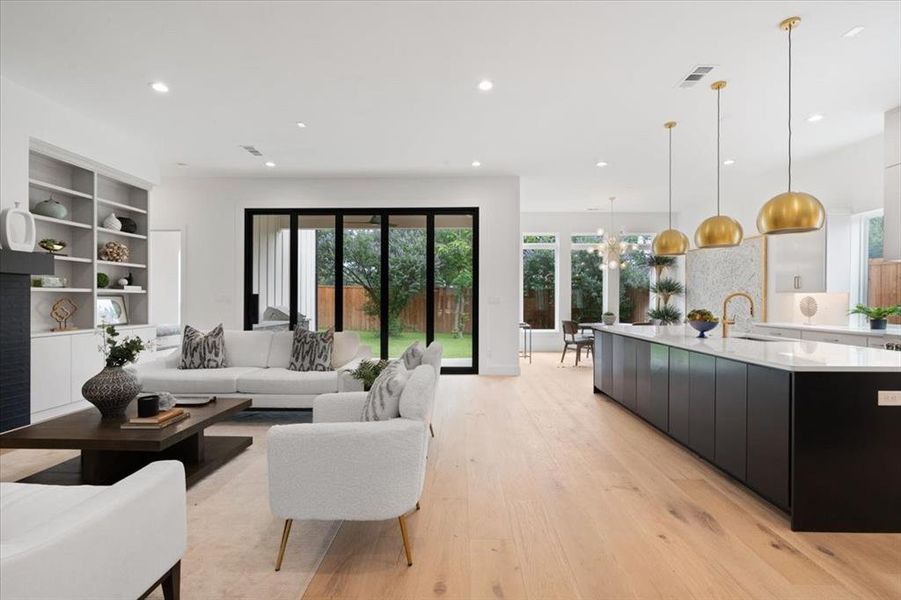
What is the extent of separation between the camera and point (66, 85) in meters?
4.33

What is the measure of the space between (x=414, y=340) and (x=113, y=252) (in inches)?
165

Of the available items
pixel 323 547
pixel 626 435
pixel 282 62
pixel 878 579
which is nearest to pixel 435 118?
pixel 282 62

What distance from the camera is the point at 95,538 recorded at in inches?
52.3

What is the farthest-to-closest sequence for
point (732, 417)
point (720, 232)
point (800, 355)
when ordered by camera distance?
point (720, 232) < point (732, 417) < point (800, 355)

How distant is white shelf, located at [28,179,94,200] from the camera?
15.4 ft

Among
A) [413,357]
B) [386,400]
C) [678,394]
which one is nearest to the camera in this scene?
[386,400]

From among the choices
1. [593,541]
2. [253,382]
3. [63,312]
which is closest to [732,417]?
[593,541]

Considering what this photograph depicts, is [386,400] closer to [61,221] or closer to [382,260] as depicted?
[61,221]

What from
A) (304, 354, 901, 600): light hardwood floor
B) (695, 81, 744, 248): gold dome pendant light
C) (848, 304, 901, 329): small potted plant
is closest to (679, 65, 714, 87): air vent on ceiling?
(695, 81, 744, 248): gold dome pendant light

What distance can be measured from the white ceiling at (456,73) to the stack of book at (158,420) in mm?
2672

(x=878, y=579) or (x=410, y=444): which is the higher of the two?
(x=410, y=444)

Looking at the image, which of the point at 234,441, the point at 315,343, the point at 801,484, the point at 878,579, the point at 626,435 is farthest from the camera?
the point at 315,343

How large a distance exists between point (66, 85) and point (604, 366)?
6243 millimetres

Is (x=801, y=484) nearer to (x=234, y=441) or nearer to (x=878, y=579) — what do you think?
(x=878, y=579)
